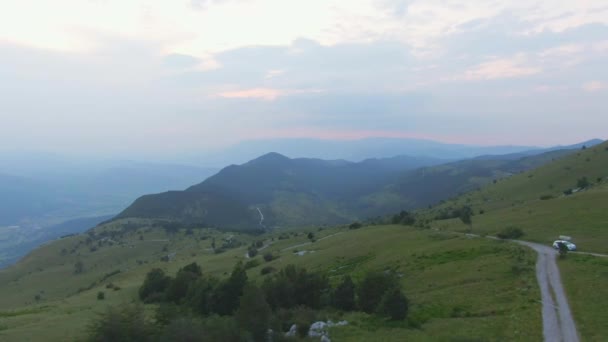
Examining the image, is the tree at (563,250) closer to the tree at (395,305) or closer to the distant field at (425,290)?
the distant field at (425,290)

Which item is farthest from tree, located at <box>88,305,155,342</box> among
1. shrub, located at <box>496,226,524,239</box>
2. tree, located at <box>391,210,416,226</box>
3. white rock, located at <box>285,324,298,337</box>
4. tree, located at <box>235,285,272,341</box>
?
tree, located at <box>391,210,416,226</box>

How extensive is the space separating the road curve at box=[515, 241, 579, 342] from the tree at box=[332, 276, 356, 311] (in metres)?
16.8

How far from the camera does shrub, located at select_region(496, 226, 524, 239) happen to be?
53219 mm

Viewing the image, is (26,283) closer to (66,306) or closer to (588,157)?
(66,306)

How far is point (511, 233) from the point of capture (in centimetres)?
5353

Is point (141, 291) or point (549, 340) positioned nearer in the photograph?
point (549, 340)

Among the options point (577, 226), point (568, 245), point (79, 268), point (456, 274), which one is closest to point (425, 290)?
point (456, 274)

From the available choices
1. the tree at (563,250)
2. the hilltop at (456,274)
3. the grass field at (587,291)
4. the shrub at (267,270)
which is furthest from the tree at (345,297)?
the shrub at (267,270)

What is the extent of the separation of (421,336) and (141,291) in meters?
50.4

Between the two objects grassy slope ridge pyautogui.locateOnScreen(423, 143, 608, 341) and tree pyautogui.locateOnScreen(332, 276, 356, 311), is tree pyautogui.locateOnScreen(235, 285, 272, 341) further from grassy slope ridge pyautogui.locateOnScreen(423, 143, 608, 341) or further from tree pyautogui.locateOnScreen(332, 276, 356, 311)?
grassy slope ridge pyautogui.locateOnScreen(423, 143, 608, 341)

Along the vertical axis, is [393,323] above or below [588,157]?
below

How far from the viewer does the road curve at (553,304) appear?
25.0 metres

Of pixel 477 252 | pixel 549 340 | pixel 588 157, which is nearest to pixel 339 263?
pixel 477 252

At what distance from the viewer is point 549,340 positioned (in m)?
24.5
